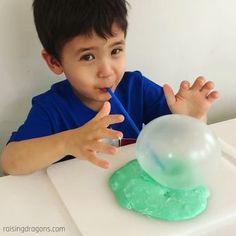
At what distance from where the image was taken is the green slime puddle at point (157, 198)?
1.55 feet

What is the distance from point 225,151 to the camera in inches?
24.3

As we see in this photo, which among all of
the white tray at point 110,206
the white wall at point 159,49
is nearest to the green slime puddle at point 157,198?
the white tray at point 110,206

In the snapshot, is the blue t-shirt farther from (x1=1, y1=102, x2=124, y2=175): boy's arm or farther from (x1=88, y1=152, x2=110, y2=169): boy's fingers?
(x1=88, y1=152, x2=110, y2=169): boy's fingers

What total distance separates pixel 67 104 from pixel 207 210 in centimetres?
33

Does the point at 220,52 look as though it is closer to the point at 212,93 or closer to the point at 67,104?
the point at 212,93

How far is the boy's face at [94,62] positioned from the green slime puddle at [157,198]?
18 centimetres

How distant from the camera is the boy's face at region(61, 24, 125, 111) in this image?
0.59 meters

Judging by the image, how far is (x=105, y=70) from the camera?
61 centimetres

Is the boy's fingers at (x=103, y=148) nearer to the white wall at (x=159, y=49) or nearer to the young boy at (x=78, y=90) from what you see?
the young boy at (x=78, y=90)

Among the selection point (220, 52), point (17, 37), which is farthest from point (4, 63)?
point (220, 52)

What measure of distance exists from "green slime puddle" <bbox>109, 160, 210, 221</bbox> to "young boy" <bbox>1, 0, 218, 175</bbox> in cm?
6

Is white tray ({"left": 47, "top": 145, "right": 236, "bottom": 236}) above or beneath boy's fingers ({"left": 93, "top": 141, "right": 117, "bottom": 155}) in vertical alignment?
beneath

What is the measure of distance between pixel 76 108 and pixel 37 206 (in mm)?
239

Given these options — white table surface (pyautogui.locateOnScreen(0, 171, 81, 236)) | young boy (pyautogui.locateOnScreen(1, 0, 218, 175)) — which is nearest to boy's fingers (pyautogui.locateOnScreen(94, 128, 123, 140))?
young boy (pyautogui.locateOnScreen(1, 0, 218, 175))
